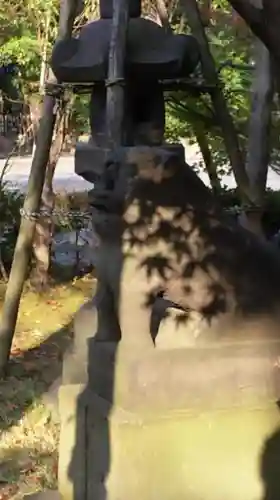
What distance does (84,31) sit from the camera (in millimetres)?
4062

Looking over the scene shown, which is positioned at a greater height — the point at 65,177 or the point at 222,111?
the point at 222,111

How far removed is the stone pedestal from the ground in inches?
38.6

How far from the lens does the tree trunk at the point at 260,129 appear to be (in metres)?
5.66

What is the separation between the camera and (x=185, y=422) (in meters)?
3.54

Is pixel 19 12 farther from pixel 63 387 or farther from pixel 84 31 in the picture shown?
pixel 63 387

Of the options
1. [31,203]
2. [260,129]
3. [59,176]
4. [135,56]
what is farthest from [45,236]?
[59,176]

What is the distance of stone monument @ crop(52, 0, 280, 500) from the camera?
3438mm

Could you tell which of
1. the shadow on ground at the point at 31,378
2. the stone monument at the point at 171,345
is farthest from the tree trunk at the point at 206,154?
the stone monument at the point at 171,345

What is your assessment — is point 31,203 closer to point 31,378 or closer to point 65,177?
point 31,378

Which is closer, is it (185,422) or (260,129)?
(185,422)

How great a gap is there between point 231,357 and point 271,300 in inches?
11.5

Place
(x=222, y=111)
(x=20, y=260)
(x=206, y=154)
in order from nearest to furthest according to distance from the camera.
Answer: (x=222, y=111) < (x=20, y=260) < (x=206, y=154)

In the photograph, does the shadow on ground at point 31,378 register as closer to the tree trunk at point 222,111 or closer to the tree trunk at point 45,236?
the tree trunk at point 45,236

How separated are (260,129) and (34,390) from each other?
7.66ft
